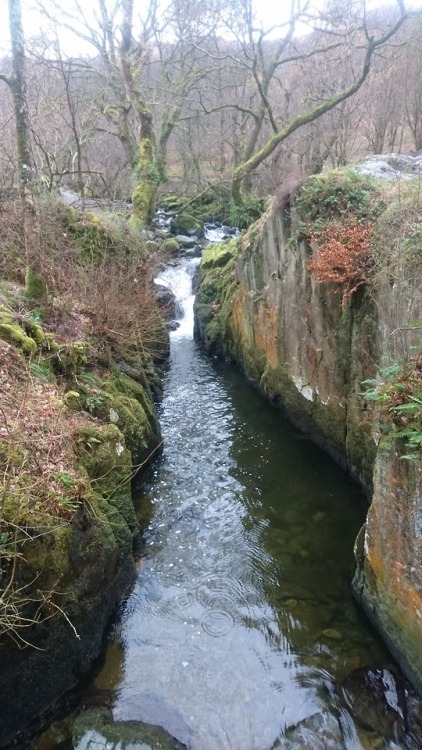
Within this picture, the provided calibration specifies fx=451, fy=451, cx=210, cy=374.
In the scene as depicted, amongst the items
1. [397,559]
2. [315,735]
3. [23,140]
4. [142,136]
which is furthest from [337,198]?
[142,136]

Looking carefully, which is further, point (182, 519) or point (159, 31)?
point (159, 31)

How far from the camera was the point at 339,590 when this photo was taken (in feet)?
19.5

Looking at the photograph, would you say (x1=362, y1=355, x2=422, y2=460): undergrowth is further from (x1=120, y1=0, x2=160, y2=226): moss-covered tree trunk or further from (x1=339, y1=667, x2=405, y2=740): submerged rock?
(x1=120, y1=0, x2=160, y2=226): moss-covered tree trunk

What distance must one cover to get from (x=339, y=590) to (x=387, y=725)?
164 cm

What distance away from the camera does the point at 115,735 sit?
14.0ft

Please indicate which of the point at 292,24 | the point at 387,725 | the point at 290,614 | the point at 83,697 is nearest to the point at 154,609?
the point at 83,697

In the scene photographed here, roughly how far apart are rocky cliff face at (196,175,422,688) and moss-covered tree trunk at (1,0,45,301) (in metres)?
5.16

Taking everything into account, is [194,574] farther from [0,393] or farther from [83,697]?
[0,393]

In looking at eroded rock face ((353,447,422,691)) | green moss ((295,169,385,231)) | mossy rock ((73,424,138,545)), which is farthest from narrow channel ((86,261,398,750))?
green moss ((295,169,385,231))

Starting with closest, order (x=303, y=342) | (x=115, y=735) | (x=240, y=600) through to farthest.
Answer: (x=115, y=735), (x=240, y=600), (x=303, y=342)

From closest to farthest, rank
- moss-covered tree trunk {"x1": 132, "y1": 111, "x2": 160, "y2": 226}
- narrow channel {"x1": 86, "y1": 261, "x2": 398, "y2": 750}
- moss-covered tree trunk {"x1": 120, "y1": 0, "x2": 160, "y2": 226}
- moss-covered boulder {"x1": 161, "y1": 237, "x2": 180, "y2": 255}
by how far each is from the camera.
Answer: narrow channel {"x1": 86, "y1": 261, "x2": 398, "y2": 750}
moss-covered tree trunk {"x1": 120, "y1": 0, "x2": 160, "y2": 226}
moss-covered tree trunk {"x1": 132, "y1": 111, "x2": 160, "y2": 226}
moss-covered boulder {"x1": 161, "y1": 237, "x2": 180, "y2": 255}

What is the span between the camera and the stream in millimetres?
4566

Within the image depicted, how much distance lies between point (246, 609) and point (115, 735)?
2.05m

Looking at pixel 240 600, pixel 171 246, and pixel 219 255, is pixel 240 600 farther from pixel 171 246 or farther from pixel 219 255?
pixel 171 246
